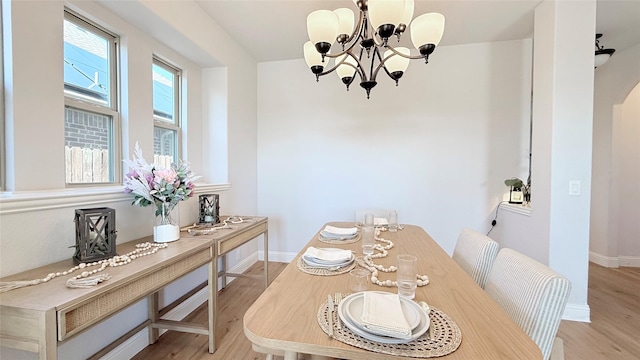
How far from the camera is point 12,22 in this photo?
125 centimetres

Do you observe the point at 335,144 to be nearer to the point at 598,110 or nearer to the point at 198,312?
A: the point at 198,312

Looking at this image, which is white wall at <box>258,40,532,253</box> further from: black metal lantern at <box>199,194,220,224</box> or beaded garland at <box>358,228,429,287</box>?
beaded garland at <box>358,228,429,287</box>

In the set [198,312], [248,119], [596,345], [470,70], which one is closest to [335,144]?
[248,119]

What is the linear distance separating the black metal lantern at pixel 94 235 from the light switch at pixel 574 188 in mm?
3136

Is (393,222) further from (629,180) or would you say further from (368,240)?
(629,180)

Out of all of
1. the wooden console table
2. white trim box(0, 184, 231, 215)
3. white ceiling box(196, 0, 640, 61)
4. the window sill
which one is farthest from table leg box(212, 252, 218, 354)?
the window sill

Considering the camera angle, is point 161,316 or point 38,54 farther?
point 161,316

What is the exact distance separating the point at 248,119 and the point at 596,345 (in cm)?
367

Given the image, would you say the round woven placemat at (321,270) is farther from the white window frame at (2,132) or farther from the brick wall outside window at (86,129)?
the brick wall outside window at (86,129)

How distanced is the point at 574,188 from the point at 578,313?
3.33 feet

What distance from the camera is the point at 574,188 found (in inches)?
83.2

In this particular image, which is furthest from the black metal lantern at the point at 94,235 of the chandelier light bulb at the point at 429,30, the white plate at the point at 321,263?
the chandelier light bulb at the point at 429,30

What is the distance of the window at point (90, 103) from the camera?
1600mm

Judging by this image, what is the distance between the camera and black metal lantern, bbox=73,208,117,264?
1.25 metres
